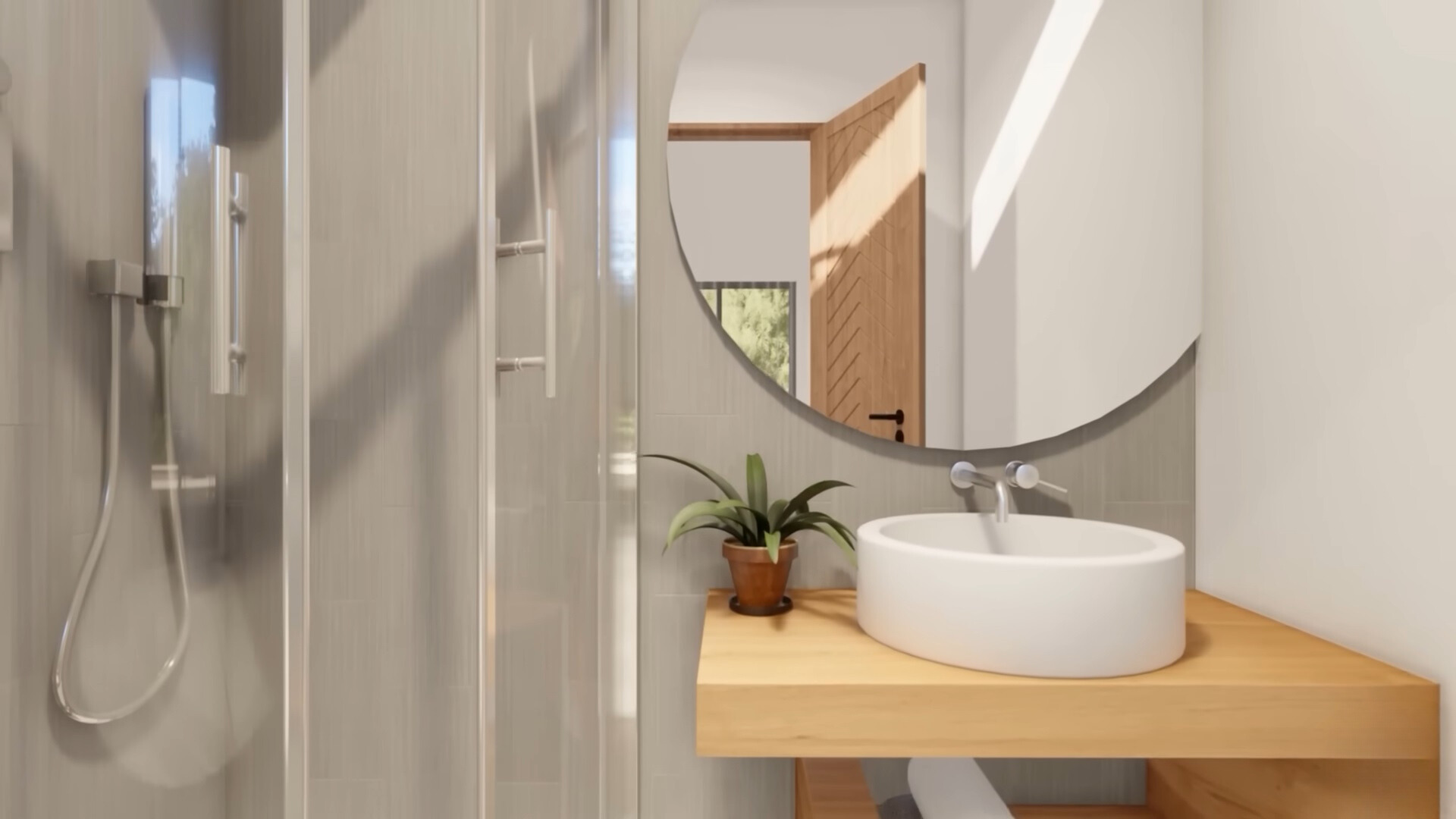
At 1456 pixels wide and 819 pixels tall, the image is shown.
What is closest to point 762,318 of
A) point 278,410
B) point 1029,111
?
point 1029,111

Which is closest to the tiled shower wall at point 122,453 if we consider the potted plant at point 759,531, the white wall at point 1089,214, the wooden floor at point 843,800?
the potted plant at point 759,531

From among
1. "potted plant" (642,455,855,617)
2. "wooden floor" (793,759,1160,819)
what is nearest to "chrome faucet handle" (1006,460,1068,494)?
"potted plant" (642,455,855,617)

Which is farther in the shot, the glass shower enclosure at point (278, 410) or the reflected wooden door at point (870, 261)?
the reflected wooden door at point (870, 261)

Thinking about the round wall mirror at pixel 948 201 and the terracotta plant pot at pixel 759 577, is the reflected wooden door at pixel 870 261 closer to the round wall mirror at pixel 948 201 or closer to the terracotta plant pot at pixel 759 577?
the round wall mirror at pixel 948 201

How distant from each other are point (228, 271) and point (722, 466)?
86 centimetres

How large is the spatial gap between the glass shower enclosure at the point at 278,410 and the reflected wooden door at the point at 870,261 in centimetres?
50

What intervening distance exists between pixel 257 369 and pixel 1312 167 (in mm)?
1205

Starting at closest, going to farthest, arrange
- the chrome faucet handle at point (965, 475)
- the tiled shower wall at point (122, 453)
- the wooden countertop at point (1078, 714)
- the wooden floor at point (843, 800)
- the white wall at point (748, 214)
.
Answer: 1. the tiled shower wall at point (122, 453)
2. the wooden countertop at point (1078, 714)
3. the wooden floor at point (843, 800)
4. the chrome faucet handle at point (965, 475)
5. the white wall at point (748, 214)

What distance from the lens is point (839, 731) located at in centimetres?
82

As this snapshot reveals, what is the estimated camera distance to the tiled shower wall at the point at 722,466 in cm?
125

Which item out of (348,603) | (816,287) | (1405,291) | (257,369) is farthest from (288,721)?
(1405,291)

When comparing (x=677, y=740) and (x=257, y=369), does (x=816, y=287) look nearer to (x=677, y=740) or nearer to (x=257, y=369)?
(x=677, y=740)

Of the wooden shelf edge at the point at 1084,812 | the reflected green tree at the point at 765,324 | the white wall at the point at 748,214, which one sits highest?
the white wall at the point at 748,214

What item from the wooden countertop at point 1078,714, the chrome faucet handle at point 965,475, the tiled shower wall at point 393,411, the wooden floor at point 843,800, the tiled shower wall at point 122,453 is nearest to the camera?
the tiled shower wall at point 122,453
